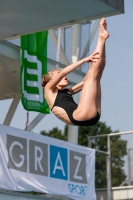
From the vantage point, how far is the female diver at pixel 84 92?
9.47 m

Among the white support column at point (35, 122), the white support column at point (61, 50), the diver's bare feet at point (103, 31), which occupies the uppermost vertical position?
the white support column at point (61, 50)

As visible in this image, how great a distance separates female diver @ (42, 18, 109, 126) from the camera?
9469mm

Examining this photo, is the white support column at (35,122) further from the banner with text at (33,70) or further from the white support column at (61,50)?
the white support column at (61,50)

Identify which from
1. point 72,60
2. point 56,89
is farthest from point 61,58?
point 56,89

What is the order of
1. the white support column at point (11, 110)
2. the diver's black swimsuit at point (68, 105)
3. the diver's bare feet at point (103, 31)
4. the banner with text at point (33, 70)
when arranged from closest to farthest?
the diver's bare feet at point (103, 31) < the diver's black swimsuit at point (68, 105) < the banner with text at point (33, 70) < the white support column at point (11, 110)

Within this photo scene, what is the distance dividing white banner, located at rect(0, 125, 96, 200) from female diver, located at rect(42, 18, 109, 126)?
5.45 metres

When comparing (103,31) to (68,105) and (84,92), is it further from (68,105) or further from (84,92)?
(68,105)

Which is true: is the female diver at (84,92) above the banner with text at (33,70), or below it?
below

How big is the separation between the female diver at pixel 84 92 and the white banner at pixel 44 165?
545cm

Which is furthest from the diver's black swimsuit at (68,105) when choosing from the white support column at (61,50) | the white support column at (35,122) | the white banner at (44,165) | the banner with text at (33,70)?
the white support column at (35,122)

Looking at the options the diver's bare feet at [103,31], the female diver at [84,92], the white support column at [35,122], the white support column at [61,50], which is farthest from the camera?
the white support column at [35,122]

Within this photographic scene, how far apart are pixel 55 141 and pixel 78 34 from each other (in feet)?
15.2

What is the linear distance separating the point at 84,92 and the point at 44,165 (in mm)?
7442

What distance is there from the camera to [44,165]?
55.2ft
